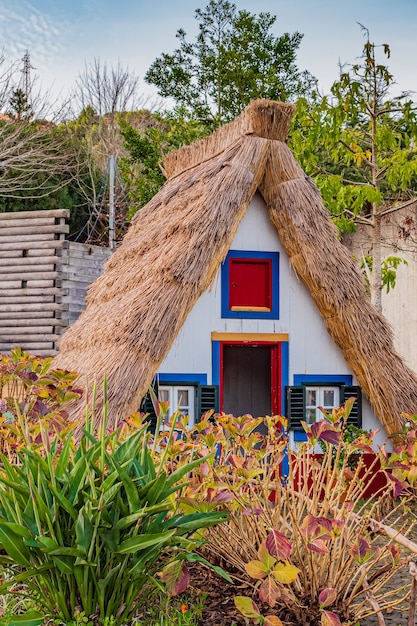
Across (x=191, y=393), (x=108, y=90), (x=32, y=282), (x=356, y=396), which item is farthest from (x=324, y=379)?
(x=108, y=90)

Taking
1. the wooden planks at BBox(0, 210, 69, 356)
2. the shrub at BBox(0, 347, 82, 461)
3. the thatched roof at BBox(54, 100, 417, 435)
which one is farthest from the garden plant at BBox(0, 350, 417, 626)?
the wooden planks at BBox(0, 210, 69, 356)

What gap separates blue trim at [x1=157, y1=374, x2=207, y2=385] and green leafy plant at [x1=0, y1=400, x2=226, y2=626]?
497 cm

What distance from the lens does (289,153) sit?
32.3ft

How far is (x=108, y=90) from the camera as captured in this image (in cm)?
3083

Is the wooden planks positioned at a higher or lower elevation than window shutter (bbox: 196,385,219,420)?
higher

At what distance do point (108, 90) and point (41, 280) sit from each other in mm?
18448

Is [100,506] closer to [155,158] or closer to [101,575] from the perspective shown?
[101,575]

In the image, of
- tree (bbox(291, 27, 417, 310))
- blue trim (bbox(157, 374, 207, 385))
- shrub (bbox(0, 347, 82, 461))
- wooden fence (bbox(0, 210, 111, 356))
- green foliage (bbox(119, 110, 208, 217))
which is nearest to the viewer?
shrub (bbox(0, 347, 82, 461))

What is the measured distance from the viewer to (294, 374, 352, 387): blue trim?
9633 mm

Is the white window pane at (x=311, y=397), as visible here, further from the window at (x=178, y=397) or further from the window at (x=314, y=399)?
the window at (x=178, y=397)

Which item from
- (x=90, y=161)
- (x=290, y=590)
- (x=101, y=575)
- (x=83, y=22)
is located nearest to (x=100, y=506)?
(x=101, y=575)

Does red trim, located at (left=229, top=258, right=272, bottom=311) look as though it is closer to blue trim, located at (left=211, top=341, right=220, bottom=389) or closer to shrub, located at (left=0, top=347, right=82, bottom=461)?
blue trim, located at (left=211, top=341, right=220, bottom=389)

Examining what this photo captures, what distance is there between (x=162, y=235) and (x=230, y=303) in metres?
1.19

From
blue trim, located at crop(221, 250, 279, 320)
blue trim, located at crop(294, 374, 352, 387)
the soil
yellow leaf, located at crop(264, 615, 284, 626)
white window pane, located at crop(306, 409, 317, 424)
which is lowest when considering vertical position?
the soil
